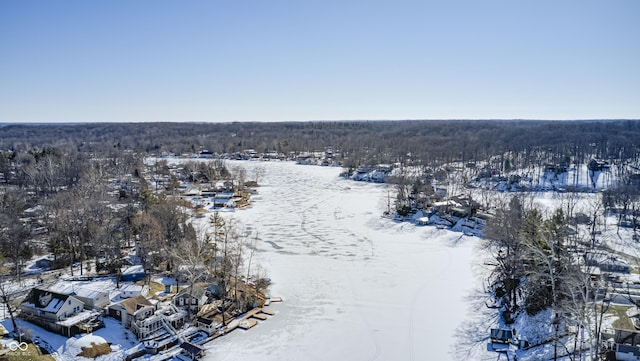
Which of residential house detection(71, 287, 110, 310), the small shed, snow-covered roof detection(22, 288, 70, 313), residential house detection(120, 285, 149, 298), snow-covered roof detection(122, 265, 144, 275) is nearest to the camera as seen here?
snow-covered roof detection(22, 288, 70, 313)

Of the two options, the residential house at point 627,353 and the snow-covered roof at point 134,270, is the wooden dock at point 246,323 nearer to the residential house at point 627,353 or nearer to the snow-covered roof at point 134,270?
the snow-covered roof at point 134,270

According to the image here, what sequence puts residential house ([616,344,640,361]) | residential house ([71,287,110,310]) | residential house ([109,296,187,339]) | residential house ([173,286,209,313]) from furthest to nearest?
residential house ([173,286,209,313]) < residential house ([71,287,110,310]) < residential house ([109,296,187,339]) < residential house ([616,344,640,361])

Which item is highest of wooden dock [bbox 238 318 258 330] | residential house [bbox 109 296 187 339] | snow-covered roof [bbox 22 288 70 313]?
snow-covered roof [bbox 22 288 70 313]

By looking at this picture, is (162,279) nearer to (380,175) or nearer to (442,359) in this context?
(442,359)

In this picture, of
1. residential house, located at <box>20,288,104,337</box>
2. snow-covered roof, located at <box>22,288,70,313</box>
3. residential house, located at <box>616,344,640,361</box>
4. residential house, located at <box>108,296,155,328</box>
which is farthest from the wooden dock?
residential house, located at <box>616,344,640,361</box>

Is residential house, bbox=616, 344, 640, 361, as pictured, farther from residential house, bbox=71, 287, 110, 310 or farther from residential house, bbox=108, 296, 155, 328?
residential house, bbox=71, 287, 110, 310

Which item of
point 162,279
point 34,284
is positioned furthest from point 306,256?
point 34,284

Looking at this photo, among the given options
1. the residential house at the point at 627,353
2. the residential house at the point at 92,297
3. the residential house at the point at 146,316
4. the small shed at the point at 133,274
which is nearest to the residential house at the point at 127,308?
the residential house at the point at 146,316
